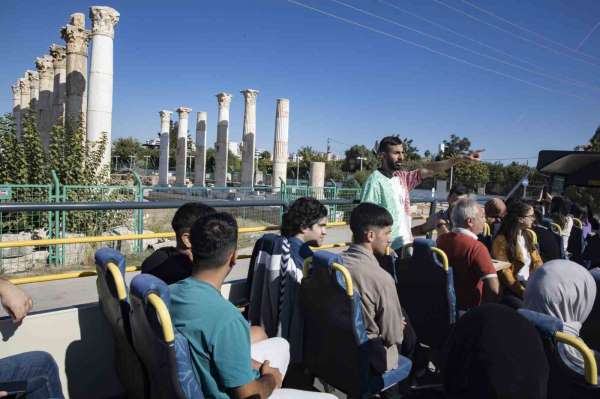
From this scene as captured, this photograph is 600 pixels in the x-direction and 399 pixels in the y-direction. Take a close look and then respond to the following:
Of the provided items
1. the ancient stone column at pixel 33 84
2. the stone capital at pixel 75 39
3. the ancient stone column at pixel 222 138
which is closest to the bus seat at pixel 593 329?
the stone capital at pixel 75 39

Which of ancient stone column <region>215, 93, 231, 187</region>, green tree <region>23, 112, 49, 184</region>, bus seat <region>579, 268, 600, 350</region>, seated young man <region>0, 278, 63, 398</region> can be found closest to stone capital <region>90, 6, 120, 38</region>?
green tree <region>23, 112, 49, 184</region>

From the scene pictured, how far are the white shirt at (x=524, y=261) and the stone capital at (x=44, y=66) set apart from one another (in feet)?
88.2

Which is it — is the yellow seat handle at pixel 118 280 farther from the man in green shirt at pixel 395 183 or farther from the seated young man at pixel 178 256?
the man in green shirt at pixel 395 183

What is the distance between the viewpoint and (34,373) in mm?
2297

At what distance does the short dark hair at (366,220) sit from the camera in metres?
3.06

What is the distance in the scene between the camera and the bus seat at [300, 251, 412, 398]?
266 centimetres

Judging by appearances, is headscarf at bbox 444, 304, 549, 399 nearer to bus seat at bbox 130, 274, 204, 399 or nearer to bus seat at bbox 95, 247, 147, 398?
bus seat at bbox 130, 274, 204, 399

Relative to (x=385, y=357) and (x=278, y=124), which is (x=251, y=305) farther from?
(x=278, y=124)

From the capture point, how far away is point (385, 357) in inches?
111

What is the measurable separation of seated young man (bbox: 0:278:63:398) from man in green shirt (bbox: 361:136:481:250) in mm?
2919

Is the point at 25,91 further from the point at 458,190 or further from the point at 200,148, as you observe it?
the point at 458,190

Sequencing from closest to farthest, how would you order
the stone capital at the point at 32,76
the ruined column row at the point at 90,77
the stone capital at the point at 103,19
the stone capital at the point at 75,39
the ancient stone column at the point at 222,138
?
the ruined column row at the point at 90,77, the stone capital at the point at 103,19, the stone capital at the point at 75,39, the stone capital at the point at 32,76, the ancient stone column at the point at 222,138

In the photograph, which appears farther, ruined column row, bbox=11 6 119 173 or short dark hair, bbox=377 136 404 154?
ruined column row, bbox=11 6 119 173

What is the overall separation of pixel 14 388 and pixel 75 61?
1586 cm
